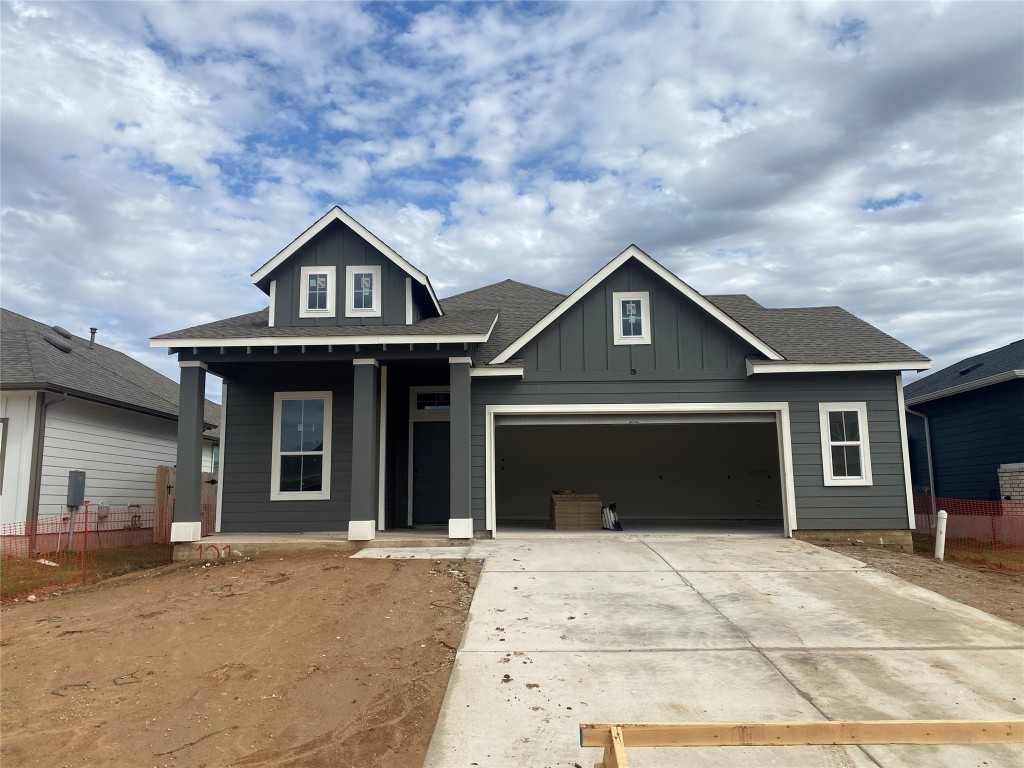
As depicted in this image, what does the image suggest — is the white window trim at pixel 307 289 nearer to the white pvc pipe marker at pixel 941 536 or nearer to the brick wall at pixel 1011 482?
the white pvc pipe marker at pixel 941 536

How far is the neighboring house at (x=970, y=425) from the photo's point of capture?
14617mm

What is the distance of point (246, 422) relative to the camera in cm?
1298

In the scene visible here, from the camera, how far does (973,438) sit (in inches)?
632

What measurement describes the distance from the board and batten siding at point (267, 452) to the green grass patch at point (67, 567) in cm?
159

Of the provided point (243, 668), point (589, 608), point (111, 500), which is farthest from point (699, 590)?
point (111, 500)

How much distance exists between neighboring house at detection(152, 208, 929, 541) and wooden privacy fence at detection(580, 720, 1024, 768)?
7.92 meters

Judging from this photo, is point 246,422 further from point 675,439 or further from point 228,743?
point 675,439

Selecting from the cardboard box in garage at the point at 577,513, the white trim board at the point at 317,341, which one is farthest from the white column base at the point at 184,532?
the cardboard box in garage at the point at 577,513

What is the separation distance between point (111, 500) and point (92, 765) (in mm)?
12094

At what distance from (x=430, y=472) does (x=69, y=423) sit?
23.8 feet

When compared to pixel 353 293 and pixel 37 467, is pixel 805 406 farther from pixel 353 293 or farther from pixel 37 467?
pixel 37 467

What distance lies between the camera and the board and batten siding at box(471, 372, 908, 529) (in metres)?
12.1

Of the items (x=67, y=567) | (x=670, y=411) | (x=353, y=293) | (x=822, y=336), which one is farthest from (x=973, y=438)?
(x=67, y=567)

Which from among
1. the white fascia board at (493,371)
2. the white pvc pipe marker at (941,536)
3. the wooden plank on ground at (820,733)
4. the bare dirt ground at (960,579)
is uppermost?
the white fascia board at (493,371)
